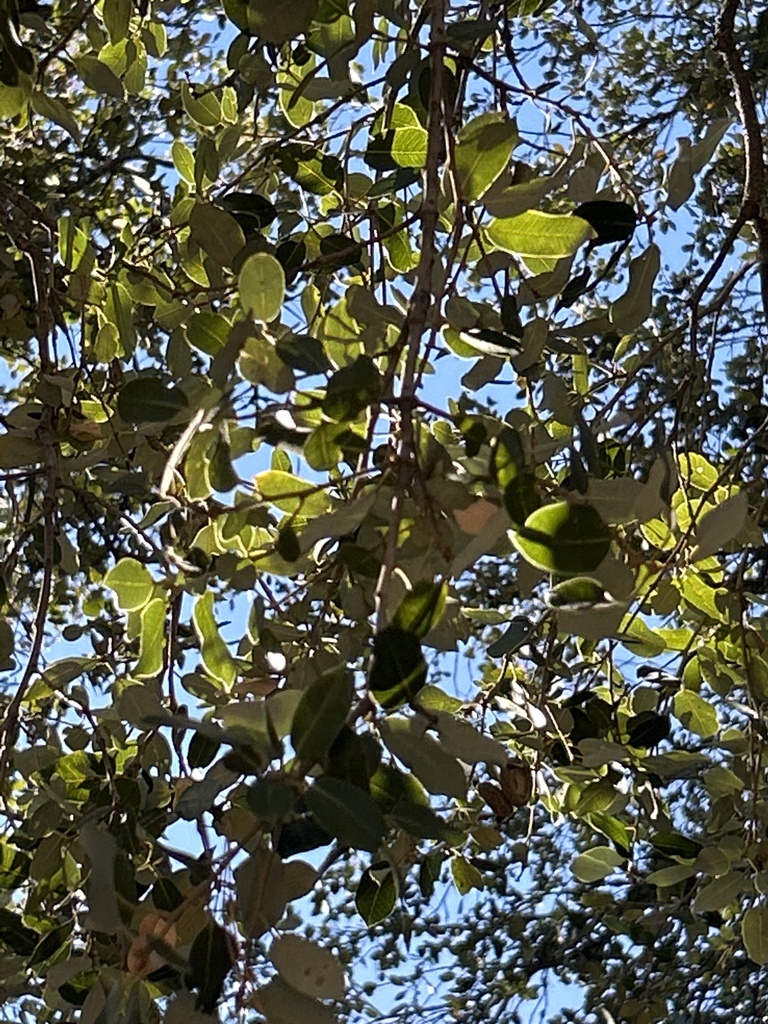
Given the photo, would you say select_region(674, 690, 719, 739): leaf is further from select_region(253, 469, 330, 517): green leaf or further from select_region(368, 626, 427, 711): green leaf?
select_region(368, 626, 427, 711): green leaf

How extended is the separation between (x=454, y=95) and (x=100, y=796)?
57 centimetres

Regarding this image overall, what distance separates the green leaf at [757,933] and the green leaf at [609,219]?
21.4 inches

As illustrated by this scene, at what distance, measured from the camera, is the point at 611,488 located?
2.09ft

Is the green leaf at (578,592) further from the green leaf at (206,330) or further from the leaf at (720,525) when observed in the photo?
the green leaf at (206,330)

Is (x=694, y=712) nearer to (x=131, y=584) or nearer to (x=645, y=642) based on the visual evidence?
(x=645, y=642)

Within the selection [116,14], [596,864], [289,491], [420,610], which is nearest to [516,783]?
[596,864]

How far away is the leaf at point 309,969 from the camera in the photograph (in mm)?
577

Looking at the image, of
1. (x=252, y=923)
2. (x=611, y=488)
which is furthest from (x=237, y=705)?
(x=611, y=488)

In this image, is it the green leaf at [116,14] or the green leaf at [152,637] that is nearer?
the green leaf at [152,637]

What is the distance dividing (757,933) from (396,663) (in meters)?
0.61

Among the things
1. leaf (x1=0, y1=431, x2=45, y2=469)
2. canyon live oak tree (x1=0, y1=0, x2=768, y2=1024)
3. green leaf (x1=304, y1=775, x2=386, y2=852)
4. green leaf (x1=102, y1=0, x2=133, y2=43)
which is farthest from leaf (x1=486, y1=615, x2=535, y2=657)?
green leaf (x1=102, y1=0, x2=133, y2=43)

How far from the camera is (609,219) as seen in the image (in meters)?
0.81

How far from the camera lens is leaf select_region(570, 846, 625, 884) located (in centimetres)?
111

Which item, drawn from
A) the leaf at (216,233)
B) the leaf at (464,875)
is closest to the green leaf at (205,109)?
the leaf at (216,233)
